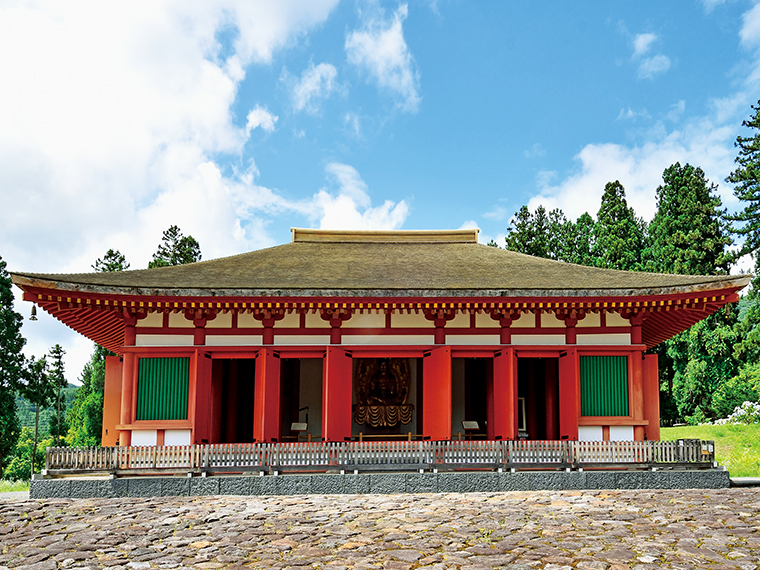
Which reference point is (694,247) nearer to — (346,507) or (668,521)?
(668,521)

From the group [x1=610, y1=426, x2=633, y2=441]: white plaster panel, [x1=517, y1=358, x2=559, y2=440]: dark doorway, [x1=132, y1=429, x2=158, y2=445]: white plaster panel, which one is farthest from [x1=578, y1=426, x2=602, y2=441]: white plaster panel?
[x1=132, y1=429, x2=158, y2=445]: white plaster panel

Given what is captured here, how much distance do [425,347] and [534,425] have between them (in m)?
5.81

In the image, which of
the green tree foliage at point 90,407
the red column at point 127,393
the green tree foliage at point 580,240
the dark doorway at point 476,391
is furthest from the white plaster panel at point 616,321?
the green tree foliage at point 90,407

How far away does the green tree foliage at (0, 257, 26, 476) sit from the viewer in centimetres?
3503

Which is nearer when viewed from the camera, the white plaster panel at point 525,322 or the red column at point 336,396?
the red column at point 336,396

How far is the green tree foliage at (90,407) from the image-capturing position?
158 feet

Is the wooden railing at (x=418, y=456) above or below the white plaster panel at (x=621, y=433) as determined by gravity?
below

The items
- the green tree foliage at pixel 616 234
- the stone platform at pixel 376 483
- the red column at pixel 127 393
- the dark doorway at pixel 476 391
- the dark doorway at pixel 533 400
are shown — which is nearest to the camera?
the stone platform at pixel 376 483

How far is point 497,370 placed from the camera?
15.1 meters

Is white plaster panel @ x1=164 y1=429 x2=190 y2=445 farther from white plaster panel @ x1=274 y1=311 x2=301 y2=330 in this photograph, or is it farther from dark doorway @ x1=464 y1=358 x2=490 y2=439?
dark doorway @ x1=464 y1=358 x2=490 y2=439

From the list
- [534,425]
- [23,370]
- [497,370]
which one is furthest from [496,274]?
[23,370]

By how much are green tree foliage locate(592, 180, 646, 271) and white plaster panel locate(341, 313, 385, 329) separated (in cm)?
2849

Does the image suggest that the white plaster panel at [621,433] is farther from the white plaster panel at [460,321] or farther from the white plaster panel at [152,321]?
the white plaster panel at [152,321]

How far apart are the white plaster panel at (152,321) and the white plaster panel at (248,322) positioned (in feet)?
6.36
